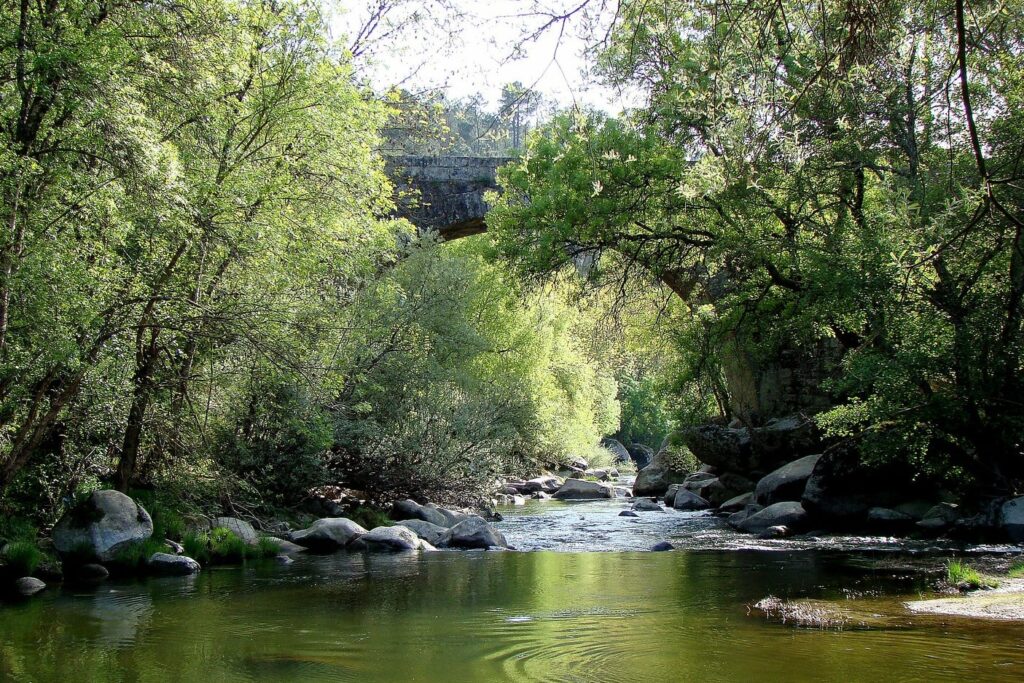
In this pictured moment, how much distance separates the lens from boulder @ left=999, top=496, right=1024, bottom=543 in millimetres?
12141

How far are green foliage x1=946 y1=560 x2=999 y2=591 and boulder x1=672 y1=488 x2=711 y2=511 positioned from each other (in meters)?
11.7

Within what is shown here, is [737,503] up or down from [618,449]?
down

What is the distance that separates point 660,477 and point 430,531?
1275 cm

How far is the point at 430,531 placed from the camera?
14.5 metres

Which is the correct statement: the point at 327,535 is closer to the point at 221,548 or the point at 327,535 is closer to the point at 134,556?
the point at 221,548

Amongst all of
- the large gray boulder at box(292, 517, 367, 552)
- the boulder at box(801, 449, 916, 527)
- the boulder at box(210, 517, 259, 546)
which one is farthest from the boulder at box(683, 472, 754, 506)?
the boulder at box(210, 517, 259, 546)

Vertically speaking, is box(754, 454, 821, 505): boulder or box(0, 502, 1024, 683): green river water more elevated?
box(754, 454, 821, 505): boulder

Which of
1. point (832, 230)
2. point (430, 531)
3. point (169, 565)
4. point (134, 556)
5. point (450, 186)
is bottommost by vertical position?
point (169, 565)

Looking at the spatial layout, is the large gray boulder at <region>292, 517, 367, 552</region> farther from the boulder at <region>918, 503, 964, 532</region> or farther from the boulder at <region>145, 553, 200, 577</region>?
the boulder at <region>918, 503, 964, 532</region>

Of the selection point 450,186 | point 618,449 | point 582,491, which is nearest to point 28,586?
point 450,186

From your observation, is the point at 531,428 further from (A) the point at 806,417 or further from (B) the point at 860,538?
(B) the point at 860,538

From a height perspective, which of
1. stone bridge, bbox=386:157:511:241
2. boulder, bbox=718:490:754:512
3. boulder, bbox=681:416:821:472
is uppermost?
stone bridge, bbox=386:157:511:241

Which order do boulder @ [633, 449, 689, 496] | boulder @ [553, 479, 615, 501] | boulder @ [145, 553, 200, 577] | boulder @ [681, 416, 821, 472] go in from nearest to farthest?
boulder @ [145, 553, 200, 577]
boulder @ [681, 416, 821, 472]
boulder @ [553, 479, 615, 501]
boulder @ [633, 449, 689, 496]

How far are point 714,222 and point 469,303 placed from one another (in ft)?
30.3
